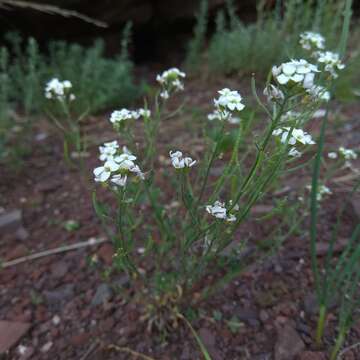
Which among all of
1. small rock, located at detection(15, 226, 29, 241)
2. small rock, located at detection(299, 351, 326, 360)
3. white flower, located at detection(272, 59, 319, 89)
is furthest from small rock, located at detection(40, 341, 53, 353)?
white flower, located at detection(272, 59, 319, 89)

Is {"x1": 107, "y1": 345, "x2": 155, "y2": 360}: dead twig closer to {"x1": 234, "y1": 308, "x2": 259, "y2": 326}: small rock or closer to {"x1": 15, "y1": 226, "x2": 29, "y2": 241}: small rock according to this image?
{"x1": 234, "y1": 308, "x2": 259, "y2": 326}: small rock

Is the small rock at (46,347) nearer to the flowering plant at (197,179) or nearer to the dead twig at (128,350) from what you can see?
the dead twig at (128,350)

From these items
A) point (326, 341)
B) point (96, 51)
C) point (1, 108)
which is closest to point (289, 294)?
point (326, 341)

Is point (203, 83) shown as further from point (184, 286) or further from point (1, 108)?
point (184, 286)

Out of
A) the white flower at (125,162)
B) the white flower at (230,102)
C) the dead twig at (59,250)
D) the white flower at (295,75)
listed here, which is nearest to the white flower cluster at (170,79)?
the white flower at (230,102)

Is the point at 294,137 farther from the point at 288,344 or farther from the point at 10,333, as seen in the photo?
the point at 10,333

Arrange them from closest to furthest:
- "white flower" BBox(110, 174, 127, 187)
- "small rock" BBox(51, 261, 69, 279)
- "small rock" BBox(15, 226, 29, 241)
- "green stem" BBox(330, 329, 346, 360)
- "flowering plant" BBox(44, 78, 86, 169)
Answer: "white flower" BBox(110, 174, 127, 187)
"green stem" BBox(330, 329, 346, 360)
"flowering plant" BBox(44, 78, 86, 169)
"small rock" BBox(51, 261, 69, 279)
"small rock" BBox(15, 226, 29, 241)
